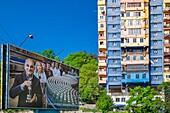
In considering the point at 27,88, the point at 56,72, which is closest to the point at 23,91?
the point at 27,88

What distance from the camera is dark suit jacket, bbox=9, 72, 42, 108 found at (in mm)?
19078

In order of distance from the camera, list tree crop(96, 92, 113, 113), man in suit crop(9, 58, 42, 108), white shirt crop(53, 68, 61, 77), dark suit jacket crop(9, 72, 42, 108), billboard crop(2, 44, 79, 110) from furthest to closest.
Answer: tree crop(96, 92, 113, 113) < white shirt crop(53, 68, 61, 77) < man in suit crop(9, 58, 42, 108) < dark suit jacket crop(9, 72, 42, 108) < billboard crop(2, 44, 79, 110)

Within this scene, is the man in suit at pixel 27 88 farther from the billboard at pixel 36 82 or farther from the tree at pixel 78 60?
the tree at pixel 78 60

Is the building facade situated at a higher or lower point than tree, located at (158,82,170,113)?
higher

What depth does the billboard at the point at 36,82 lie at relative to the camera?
742 inches

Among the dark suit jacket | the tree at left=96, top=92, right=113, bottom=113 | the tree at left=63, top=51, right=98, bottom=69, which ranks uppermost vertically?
the tree at left=63, top=51, right=98, bottom=69

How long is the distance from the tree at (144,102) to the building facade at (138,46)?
9.21 meters

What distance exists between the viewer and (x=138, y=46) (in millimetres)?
53875

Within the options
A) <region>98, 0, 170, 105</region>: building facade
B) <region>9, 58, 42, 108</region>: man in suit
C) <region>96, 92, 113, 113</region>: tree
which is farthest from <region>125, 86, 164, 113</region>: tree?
<region>9, 58, 42, 108</region>: man in suit

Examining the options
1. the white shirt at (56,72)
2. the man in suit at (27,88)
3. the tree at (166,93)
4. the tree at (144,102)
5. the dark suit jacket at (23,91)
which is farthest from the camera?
the tree at (166,93)

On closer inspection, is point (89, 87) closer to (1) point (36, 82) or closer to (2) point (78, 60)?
(2) point (78, 60)

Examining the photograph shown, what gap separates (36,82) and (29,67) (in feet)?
3.75

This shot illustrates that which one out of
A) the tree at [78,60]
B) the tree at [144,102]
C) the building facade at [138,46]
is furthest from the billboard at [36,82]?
the tree at [78,60]

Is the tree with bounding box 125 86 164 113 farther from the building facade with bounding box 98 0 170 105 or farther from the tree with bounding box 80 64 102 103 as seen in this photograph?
the tree with bounding box 80 64 102 103
